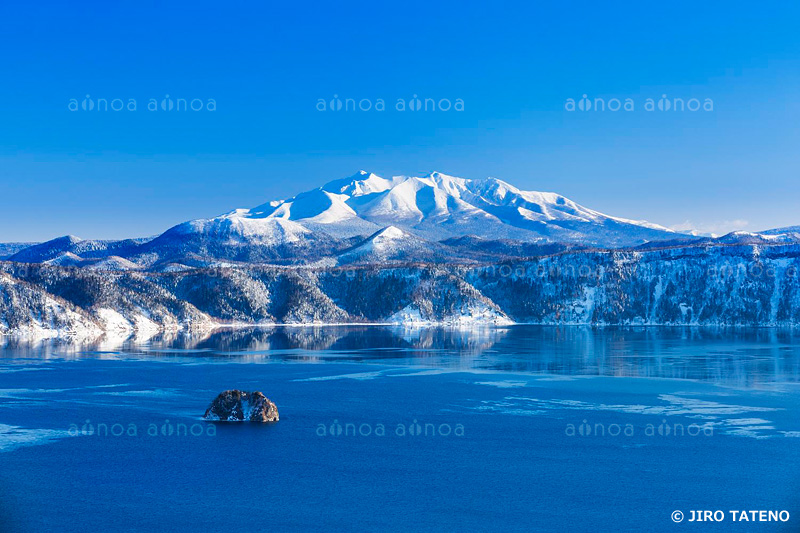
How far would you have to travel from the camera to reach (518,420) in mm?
80562

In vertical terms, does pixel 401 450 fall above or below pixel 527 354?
below

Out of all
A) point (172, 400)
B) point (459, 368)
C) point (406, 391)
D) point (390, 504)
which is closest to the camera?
point (390, 504)

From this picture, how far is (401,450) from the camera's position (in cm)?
6731

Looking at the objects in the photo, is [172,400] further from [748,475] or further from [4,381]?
[748,475]

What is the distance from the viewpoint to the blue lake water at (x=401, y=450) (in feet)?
165

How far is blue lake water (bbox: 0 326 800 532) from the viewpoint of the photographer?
5019 centimetres

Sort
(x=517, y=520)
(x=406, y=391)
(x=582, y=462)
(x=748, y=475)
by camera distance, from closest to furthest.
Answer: (x=517, y=520)
(x=748, y=475)
(x=582, y=462)
(x=406, y=391)

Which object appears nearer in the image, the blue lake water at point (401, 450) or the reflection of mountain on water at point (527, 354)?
the blue lake water at point (401, 450)

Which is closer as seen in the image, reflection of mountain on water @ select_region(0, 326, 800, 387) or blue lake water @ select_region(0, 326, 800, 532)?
blue lake water @ select_region(0, 326, 800, 532)

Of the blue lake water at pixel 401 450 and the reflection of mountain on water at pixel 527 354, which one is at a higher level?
the reflection of mountain on water at pixel 527 354

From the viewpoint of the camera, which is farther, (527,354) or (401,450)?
(527,354)

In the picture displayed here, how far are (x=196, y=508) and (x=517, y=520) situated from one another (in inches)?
820

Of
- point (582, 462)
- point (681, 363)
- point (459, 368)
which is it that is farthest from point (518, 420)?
point (681, 363)

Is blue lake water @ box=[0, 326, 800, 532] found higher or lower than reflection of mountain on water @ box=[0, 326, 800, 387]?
lower
